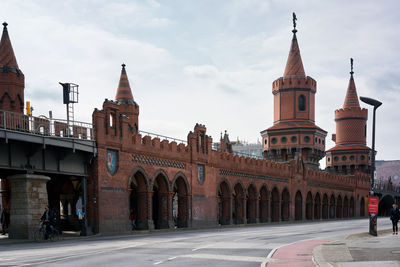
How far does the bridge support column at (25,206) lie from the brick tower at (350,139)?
6905cm

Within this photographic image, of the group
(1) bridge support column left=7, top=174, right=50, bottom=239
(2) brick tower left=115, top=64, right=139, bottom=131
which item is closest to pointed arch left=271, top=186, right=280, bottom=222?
(2) brick tower left=115, top=64, right=139, bottom=131

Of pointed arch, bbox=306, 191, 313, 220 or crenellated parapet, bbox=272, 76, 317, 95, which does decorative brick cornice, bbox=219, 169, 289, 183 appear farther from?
crenellated parapet, bbox=272, 76, 317, 95

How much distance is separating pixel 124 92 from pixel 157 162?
37.7 ft

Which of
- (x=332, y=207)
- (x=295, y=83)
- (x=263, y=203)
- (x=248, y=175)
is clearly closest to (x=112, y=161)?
(x=248, y=175)

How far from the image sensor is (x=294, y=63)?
250 ft

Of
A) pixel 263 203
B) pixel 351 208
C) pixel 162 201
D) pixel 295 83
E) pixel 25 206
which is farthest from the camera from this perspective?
pixel 351 208

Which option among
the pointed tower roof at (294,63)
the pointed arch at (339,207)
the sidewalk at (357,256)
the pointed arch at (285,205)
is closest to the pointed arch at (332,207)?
the pointed arch at (339,207)

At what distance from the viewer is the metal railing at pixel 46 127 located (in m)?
29.2

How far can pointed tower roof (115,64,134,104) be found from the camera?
49156 mm

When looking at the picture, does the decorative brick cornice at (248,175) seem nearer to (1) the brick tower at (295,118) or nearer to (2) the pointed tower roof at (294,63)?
(1) the brick tower at (295,118)

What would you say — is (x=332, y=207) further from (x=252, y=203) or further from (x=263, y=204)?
(x=252, y=203)

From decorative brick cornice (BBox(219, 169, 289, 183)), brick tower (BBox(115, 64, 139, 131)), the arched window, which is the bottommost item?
decorative brick cornice (BBox(219, 169, 289, 183))

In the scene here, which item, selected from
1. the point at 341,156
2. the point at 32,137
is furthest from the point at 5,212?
the point at 341,156

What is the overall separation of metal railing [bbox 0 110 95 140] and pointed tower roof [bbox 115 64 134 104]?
50.7 ft
